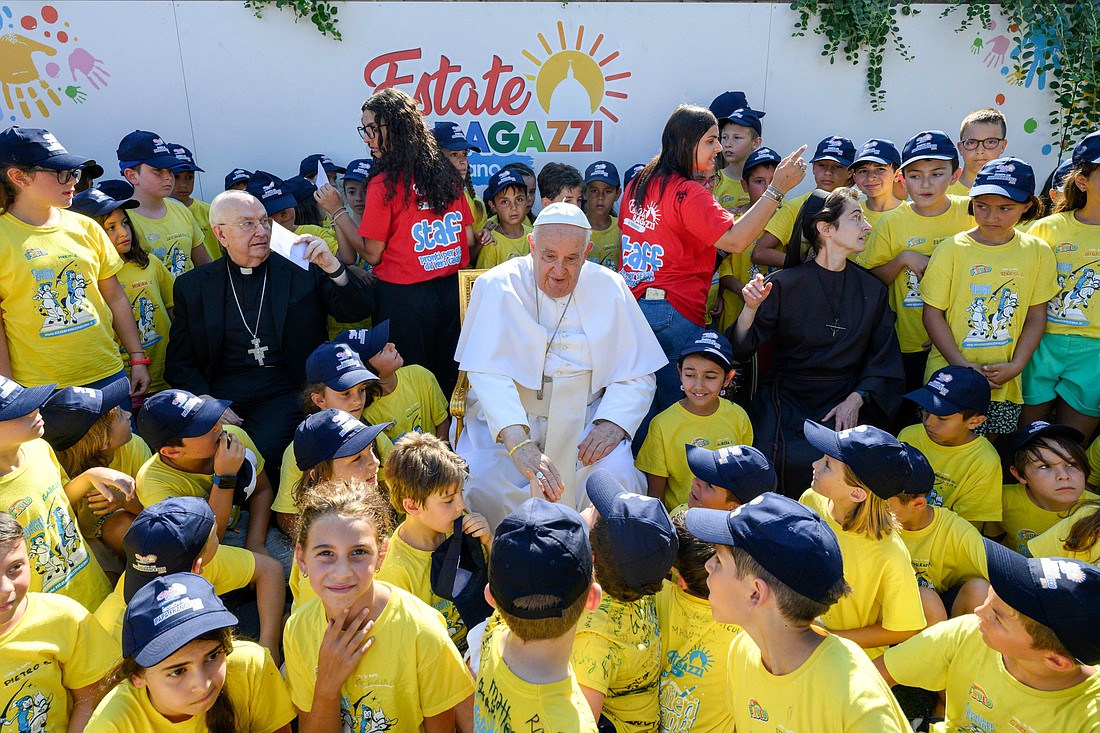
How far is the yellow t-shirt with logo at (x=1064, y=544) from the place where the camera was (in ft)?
9.99

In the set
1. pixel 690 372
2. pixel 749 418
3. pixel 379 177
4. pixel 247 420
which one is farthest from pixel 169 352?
pixel 749 418

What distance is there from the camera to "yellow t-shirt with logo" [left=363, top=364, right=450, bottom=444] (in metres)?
4.13

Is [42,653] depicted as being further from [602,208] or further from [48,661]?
[602,208]

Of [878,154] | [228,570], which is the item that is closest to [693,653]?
[228,570]

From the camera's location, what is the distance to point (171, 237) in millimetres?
5004

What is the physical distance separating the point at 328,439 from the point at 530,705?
1631 mm

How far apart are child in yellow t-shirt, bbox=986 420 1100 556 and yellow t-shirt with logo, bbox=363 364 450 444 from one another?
283cm

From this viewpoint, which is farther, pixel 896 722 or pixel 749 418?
pixel 749 418

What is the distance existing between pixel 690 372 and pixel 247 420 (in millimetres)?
2448

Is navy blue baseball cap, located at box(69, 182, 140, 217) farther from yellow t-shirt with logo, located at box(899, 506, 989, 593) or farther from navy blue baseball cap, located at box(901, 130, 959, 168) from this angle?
navy blue baseball cap, located at box(901, 130, 959, 168)

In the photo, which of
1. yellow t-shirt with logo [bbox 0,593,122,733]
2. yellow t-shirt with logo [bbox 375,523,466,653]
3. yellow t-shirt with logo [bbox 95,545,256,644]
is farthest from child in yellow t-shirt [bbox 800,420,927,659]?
yellow t-shirt with logo [bbox 0,593,122,733]

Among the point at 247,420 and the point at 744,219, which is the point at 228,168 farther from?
the point at 744,219

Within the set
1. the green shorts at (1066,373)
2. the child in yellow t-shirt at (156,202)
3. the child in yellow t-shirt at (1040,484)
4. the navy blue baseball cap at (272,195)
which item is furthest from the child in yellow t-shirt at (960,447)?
the child in yellow t-shirt at (156,202)

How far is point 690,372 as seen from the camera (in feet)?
13.3
